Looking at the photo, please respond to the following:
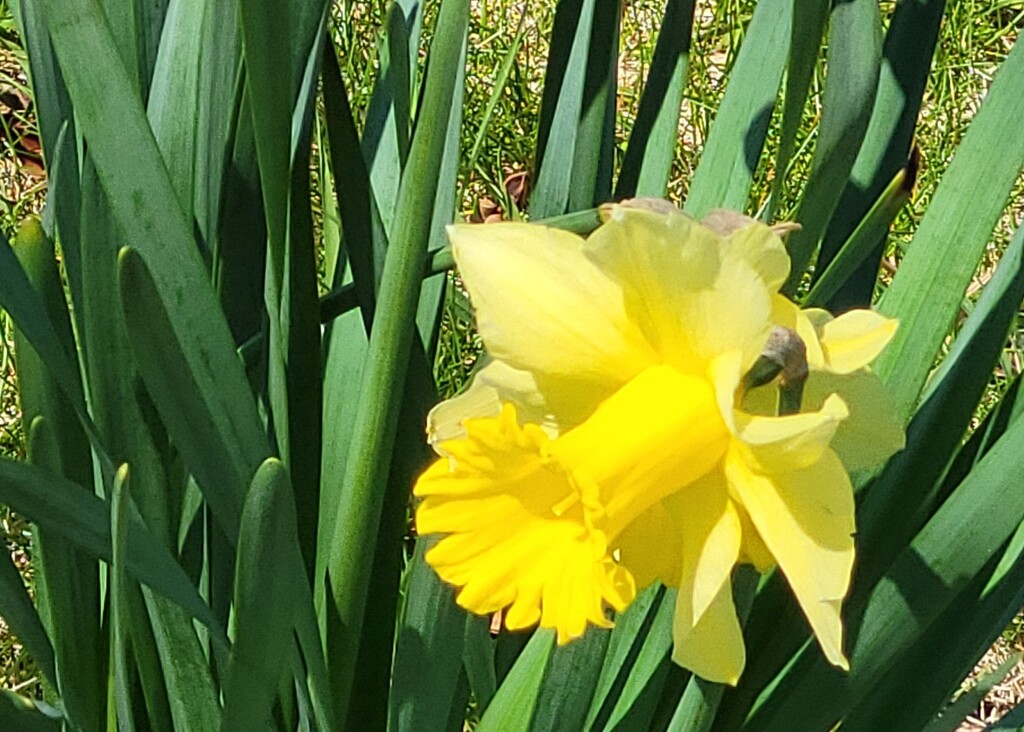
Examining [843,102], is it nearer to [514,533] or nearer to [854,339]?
[854,339]

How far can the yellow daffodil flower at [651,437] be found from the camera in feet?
1.77

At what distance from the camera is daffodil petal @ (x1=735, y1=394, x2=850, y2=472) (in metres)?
0.52

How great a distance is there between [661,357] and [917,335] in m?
0.31

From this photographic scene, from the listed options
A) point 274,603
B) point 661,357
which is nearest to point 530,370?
point 661,357

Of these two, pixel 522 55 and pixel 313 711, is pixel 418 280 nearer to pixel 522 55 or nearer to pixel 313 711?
pixel 313 711

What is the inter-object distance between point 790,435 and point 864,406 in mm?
79

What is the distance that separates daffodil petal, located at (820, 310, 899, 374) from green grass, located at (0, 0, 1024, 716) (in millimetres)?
1088

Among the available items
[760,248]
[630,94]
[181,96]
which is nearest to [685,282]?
[760,248]

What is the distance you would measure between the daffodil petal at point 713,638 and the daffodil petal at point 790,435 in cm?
6

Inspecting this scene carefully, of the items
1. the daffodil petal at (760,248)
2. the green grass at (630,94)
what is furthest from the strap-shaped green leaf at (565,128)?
the green grass at (630,94)

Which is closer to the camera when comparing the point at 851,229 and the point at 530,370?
the point at 530,370

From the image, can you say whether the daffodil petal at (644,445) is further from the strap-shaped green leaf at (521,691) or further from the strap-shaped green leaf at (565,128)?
the strap-shaped green leaf at (565,128)

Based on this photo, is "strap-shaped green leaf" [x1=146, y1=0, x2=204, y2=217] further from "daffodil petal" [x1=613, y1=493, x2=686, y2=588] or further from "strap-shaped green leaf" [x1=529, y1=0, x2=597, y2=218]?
"daffodil petal" [x1=613, y1=493, x2=686, y2=588]

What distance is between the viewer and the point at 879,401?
1.93 ft
